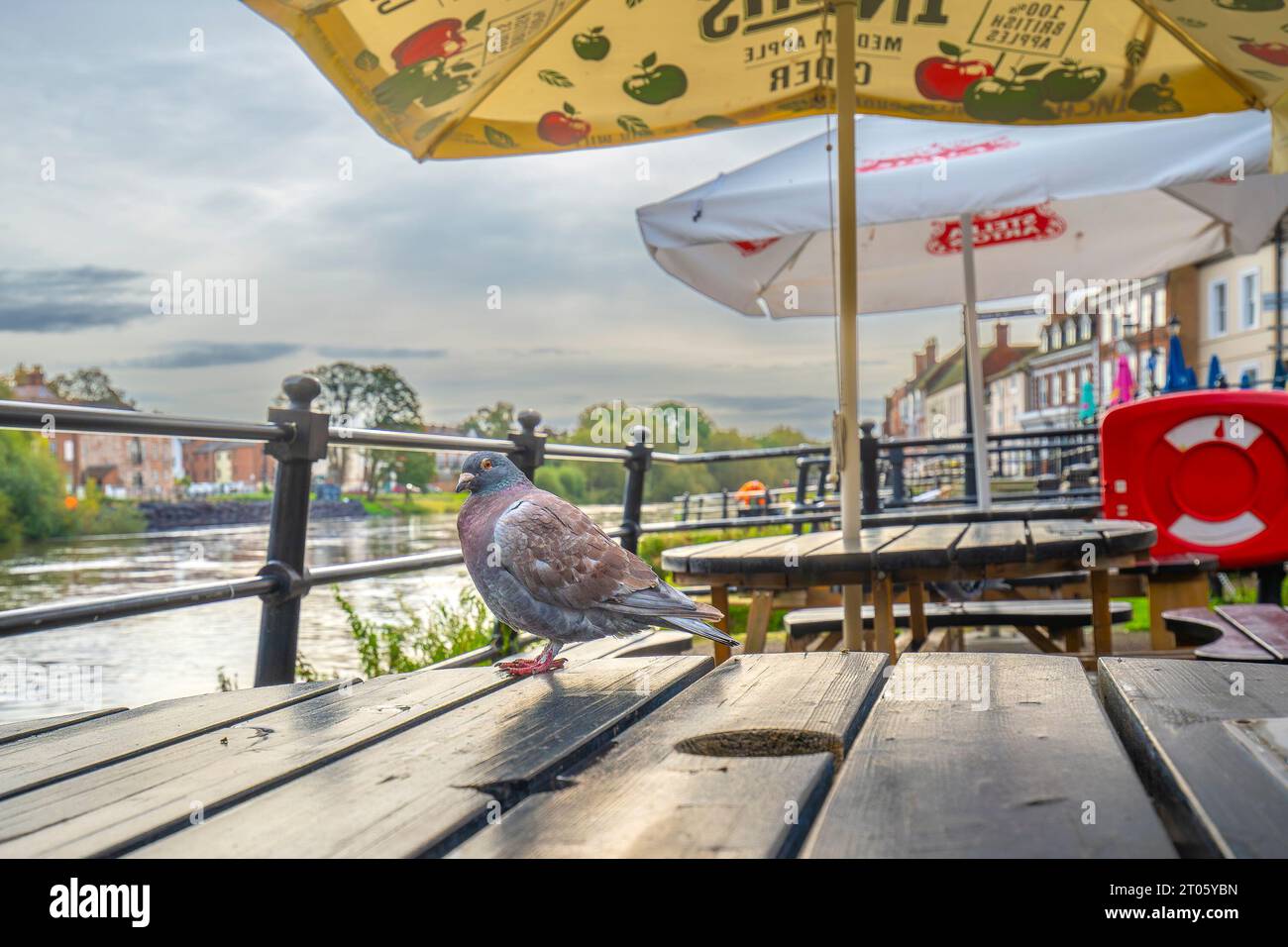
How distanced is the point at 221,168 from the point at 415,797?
7270 cm

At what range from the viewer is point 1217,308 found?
111 ft

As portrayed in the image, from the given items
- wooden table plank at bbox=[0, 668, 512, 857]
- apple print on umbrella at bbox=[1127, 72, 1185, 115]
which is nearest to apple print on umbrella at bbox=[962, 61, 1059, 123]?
apple print on umbrella at bbox=[1127, 72, 1185, 115]

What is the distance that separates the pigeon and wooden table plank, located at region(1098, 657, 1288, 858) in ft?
1.97

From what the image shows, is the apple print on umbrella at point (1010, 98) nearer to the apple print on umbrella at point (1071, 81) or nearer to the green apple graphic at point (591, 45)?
the apple print on umbrella at point (1071, 81)

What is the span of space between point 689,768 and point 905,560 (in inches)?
84.8

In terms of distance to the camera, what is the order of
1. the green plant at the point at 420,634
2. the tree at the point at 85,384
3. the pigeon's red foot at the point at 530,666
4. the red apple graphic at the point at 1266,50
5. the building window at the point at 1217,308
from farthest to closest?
the building window at the point at 1217,308, the tree at the point at 85,384, the green plant at the point at 420,634, the red apple graphic at the point at 1266,50, the pigeon's red foot at the point at 530,666

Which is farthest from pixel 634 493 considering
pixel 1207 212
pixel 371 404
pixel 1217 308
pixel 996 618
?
pixel 1217 308

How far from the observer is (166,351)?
194ft

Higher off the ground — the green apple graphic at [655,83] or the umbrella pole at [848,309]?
the green apple graphic at [655,83]

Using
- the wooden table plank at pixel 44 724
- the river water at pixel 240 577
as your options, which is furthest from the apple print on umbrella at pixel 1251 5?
the wooden table plank at pixel 44 724

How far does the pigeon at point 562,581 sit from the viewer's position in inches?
62.1

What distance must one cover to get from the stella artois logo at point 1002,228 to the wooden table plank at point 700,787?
649cm
